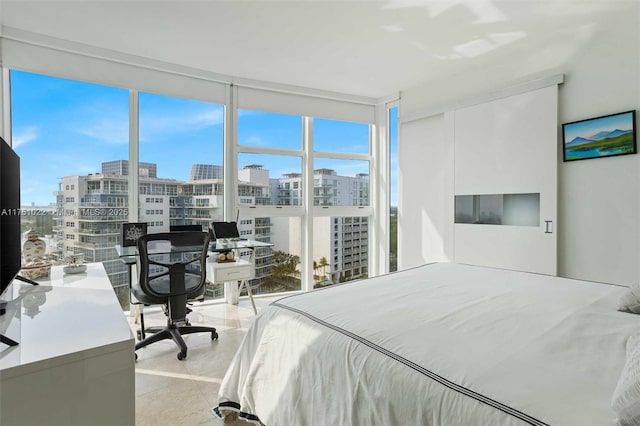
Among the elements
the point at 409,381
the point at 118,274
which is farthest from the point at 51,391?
the point at 118,274

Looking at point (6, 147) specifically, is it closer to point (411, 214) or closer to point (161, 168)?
point (161, 168)

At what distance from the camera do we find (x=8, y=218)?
150 centimetres

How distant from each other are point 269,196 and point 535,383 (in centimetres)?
358

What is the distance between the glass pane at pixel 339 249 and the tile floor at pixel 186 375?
4.87 feet

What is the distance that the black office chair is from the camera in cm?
242

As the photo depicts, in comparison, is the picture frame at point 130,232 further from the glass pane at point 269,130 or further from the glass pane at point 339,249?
the glass pane at point 339,249

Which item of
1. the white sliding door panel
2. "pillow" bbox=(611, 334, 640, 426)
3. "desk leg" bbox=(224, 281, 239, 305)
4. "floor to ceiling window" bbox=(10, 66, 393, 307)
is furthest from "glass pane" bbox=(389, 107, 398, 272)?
"pillow" bbox=(611, 334, 640, 426)

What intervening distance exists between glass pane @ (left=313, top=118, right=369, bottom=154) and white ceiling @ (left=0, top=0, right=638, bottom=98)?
962mm

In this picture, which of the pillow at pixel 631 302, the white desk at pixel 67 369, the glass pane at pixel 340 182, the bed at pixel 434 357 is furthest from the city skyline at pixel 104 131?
the pillow at pixel 631 302

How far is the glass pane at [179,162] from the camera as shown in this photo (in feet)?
11.4

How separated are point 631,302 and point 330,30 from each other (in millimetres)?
2679

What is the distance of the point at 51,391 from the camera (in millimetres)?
898

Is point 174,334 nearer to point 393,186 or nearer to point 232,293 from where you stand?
point 232,293

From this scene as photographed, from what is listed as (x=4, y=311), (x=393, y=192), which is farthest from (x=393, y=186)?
(x=4, y=311)
